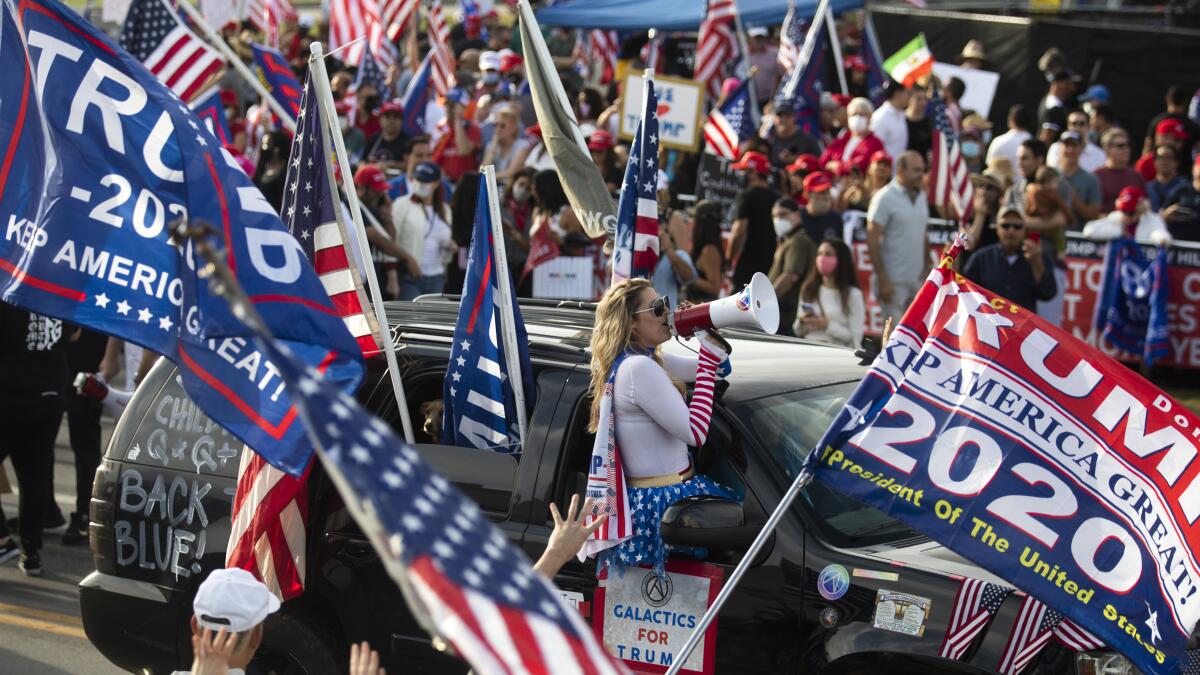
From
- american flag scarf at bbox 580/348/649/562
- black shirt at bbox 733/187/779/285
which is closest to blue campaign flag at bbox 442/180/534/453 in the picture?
american flag scarf at bbox 580/348/649/562

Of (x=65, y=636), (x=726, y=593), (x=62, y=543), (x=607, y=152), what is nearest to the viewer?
(x=726, y=593)

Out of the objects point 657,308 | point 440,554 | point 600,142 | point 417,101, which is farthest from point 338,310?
point 417,101

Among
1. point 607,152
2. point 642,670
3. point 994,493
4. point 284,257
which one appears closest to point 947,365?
point 994,493

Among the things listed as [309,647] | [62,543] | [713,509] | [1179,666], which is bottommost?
[62,543]

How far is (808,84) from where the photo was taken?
17.1 metres

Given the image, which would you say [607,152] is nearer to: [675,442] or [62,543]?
[62,543]

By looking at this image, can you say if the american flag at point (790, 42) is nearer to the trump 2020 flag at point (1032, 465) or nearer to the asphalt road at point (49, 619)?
the asphalt road at point (49, 619)

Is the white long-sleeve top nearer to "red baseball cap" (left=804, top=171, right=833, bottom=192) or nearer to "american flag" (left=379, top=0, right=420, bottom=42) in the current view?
"red baseball cap" (left=804, top=171, right=833, bottom=192)

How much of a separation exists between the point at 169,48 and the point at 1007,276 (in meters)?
6.62

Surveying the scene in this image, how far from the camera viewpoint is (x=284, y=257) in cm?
514

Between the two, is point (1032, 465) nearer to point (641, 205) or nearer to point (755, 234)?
point (641, 205)

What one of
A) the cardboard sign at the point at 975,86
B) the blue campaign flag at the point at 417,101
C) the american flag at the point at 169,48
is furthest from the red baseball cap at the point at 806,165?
the cardboard sign at the point at 975,86

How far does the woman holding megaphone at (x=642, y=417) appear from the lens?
17.2ft

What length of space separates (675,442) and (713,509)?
43 cm
